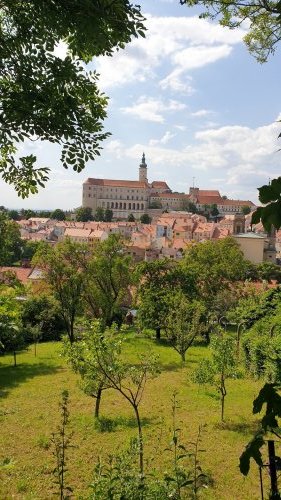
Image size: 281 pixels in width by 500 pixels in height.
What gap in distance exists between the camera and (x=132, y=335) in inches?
1303

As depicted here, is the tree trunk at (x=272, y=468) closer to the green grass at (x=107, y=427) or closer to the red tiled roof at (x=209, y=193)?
the green grass at (x=107, y=427)

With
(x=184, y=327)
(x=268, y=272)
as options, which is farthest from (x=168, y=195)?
(x=184, y=327)

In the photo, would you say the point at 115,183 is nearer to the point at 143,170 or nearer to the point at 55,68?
the point at 143,170

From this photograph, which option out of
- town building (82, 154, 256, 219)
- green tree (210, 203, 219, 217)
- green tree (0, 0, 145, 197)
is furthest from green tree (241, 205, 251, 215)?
green tree (0, 0, 145, 197)

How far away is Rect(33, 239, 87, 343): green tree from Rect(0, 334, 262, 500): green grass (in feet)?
20.7

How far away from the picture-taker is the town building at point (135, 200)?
166750 mm

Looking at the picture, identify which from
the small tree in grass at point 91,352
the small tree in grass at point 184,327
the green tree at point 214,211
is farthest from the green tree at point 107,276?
the green tree at point 214,211

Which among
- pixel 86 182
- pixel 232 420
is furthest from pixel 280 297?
pixel 86 182

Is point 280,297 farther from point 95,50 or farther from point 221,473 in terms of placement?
point 95,50

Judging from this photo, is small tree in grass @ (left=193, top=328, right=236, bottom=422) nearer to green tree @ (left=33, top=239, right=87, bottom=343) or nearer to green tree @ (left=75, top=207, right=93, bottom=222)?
green tree @ (left=33, top=239, right=87, bottom=343)

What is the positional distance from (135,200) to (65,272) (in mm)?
140617

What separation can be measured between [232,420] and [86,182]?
15887 centimetres

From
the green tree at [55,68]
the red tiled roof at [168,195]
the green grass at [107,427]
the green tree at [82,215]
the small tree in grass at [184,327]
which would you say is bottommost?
the green grass at [107,427]

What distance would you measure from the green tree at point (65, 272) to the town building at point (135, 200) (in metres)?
135
